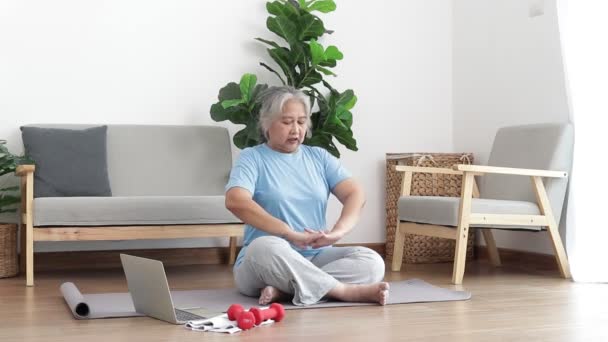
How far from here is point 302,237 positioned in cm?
304

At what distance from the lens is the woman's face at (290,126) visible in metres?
3.19

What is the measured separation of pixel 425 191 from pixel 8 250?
2434 millimetres

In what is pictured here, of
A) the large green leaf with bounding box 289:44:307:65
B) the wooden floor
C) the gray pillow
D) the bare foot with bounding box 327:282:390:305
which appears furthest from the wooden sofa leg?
the bare foot with bounding box 327:282:390:305

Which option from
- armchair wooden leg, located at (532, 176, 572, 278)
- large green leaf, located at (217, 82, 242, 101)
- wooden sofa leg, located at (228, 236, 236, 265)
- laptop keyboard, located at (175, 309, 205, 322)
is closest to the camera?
laptop keyboard, located at (175, 309, 205, 322)

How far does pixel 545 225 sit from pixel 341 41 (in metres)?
1.92

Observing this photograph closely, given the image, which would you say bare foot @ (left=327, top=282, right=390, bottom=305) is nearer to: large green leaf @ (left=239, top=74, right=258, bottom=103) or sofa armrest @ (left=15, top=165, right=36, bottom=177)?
sofa armrest @ (left=15, top=165, right=36, bottom=177)

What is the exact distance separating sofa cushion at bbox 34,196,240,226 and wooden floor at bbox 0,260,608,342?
31 centimetres

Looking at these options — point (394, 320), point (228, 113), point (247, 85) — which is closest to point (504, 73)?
point (247, 85)

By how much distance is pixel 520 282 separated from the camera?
3.99 meters

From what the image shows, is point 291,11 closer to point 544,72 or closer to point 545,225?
point 544,72

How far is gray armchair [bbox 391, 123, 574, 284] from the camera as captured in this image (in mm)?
4004

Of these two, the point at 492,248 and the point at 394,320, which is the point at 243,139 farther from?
the point at 394,320

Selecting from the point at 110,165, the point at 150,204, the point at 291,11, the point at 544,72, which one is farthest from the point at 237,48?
the point at 544,72

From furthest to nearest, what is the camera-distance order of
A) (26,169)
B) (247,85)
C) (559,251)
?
(247,85), (559,251), (26,169)
